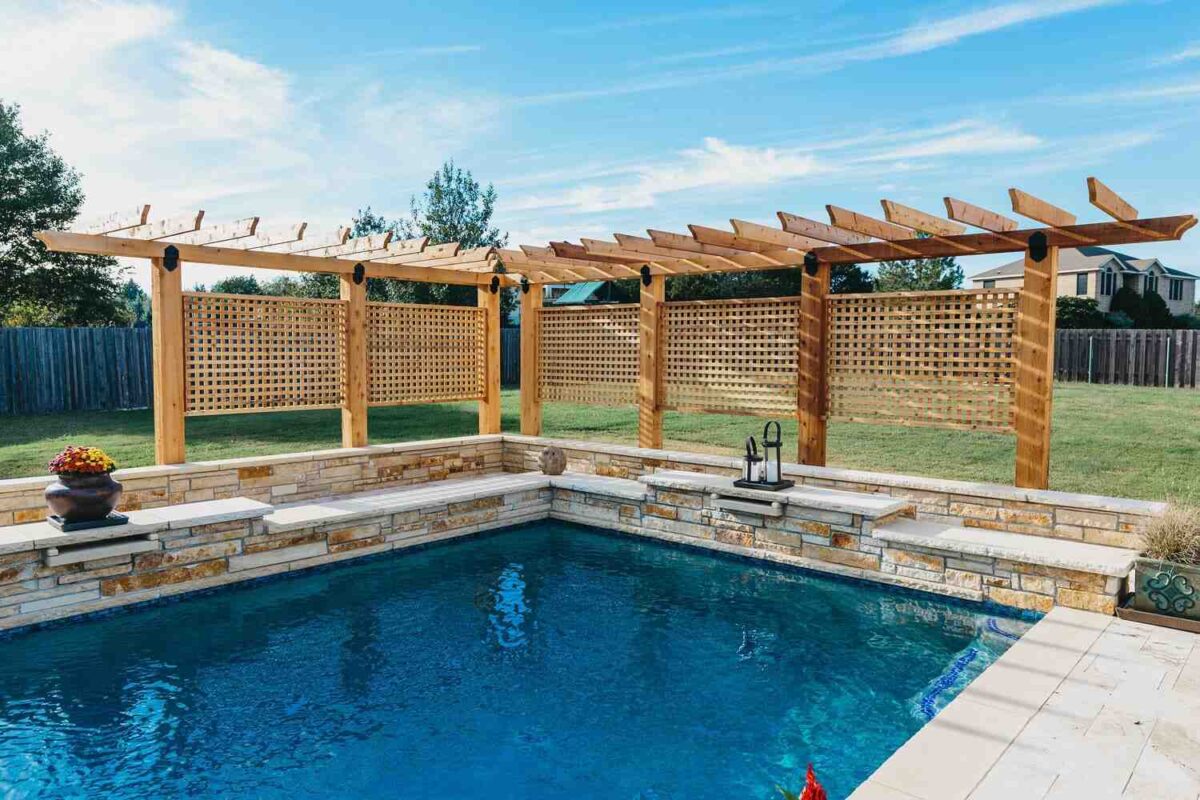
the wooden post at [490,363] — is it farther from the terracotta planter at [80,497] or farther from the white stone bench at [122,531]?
the terracotta planter at [80,497]

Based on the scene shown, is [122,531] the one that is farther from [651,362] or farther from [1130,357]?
[1130,357]

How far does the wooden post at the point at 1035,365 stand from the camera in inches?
241

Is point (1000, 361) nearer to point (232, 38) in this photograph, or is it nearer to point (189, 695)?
point (189, 695)

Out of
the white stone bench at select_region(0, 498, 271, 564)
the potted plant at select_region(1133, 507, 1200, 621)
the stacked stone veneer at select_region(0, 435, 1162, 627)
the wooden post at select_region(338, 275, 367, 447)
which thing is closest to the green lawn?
the stacked stone veneer at select_region(0, 435, 1162, 627)

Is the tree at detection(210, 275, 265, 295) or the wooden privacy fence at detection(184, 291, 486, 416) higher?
the tree at detection(210, 275, 265, 295)

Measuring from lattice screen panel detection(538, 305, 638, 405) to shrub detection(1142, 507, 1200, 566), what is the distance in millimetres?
5286

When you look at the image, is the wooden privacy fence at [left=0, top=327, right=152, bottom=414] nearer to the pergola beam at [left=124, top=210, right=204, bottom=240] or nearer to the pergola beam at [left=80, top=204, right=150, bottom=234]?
the pergola beam at [left=80, top=204, right=150, bottom=234]

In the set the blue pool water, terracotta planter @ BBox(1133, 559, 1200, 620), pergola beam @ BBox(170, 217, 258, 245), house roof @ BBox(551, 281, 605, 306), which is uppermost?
house roof @ BBox(551, 281, 605, 306)

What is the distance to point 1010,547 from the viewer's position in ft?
17.7

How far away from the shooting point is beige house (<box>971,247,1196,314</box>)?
2977 cm

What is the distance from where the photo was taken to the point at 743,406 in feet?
26.5

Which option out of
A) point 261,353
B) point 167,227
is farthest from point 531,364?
point 167,227

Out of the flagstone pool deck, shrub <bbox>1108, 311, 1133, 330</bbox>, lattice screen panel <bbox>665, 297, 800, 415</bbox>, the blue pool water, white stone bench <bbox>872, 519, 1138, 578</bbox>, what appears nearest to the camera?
the flagstone pool deck

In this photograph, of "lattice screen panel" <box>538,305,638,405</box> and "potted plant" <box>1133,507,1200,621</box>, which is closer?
"potted plant" <box>1133,507,1200,621</box>
